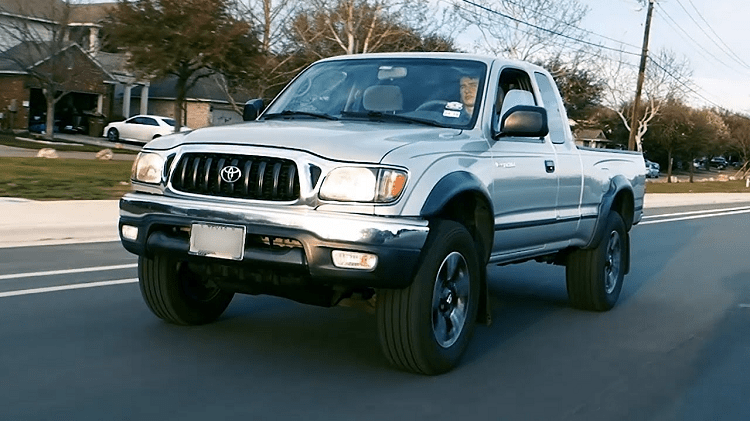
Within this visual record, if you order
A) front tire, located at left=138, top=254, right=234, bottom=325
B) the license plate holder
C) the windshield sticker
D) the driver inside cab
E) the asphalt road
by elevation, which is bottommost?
the asphalt road

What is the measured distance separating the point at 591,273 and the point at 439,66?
240 centimetres

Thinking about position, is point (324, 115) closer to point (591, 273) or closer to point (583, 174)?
point (583, 174)

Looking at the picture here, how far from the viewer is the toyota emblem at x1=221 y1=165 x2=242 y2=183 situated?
17.0 ft

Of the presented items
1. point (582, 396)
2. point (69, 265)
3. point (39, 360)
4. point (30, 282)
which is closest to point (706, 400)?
point (582, 396)

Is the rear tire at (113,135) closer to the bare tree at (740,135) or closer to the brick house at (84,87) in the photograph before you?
the brick house at (84,87)

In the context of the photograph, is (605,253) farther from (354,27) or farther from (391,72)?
(354,27)

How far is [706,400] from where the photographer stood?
17.9 feet

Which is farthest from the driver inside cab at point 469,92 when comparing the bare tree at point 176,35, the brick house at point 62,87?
the brick house at point 62,87

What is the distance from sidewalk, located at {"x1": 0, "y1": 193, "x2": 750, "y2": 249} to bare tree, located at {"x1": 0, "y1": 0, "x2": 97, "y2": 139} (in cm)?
2776

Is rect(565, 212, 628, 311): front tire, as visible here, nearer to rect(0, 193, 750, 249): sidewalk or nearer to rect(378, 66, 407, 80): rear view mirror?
rect(378, 66, 407, 80): rear view mirror

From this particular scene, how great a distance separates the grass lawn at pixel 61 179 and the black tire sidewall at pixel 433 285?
10.1 meters

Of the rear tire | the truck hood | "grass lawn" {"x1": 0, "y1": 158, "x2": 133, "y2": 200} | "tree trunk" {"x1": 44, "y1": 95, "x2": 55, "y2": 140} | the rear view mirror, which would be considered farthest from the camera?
the rear tire

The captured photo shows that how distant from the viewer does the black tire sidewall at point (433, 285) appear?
516cm

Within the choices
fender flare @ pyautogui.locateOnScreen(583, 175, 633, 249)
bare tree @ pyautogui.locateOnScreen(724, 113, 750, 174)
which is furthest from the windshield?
bare tree @ pyautogui.locateOnScreen(724, 113, 750, 174)
